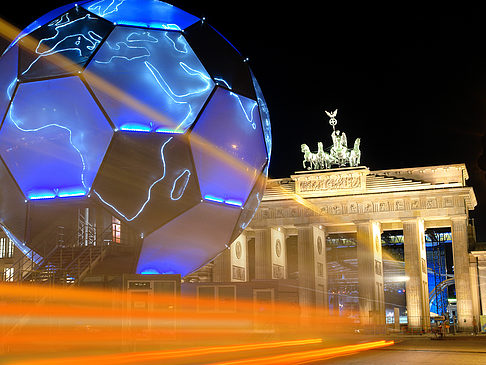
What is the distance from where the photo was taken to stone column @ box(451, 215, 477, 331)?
48.1 meters

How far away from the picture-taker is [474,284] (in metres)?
49.1

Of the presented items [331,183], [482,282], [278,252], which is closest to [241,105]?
[482,282]

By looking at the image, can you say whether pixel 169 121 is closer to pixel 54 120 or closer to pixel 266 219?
pixel 54 120

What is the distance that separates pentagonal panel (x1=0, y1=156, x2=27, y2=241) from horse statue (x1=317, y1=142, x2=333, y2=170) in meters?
42.7

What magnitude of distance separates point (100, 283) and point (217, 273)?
38.8 metres

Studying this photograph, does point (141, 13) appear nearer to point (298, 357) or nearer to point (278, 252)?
point (298, 357)

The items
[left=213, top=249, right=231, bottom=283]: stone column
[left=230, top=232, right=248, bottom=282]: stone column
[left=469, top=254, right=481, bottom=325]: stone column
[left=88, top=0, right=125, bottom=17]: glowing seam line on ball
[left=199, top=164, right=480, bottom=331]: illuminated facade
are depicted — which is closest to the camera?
[left=88, top=0, right=125, bottom=17]: glowing seam line on ball

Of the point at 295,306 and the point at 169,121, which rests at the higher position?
the point at 169,121

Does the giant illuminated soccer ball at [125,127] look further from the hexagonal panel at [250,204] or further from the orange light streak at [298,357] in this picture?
the orange light streak at [298,357]

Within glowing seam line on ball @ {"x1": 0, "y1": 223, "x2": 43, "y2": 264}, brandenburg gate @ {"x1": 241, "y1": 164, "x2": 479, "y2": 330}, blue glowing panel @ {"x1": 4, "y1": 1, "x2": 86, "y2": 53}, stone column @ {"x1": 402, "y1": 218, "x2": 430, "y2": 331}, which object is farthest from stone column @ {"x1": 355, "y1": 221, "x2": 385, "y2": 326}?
blue glowing panel @ {"x1": 4, "y1": 1, "x2": 86, "y2": 53}

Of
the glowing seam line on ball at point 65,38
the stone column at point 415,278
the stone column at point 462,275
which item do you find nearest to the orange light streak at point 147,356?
the glowing seam line on ball at point 65,38

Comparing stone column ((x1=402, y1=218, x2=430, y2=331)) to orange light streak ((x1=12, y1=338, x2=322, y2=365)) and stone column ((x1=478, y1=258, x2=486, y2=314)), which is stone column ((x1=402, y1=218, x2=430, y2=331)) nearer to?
stone column ((x1=478, y1=258, x2=486, y2=314))

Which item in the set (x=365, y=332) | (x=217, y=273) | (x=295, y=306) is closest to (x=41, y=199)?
(x=295, y=306)

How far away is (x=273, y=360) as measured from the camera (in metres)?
13.6
